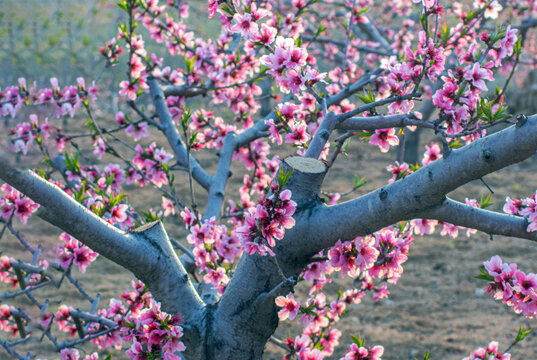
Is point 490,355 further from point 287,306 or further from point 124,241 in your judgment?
point 124,241

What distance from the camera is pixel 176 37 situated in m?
4.12

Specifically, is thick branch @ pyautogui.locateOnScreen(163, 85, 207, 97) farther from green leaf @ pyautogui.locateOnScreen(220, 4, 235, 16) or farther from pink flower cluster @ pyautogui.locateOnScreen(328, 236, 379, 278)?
pink flower cluster @ pyautogui.locateOnScreen(328, 236, 379, 278)

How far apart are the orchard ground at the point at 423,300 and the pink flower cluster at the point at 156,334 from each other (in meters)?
1.99

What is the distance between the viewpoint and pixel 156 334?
190 cm

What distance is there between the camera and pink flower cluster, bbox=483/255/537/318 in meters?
2.05

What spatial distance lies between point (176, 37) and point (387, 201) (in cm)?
282

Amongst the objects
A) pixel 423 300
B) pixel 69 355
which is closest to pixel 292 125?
pixel 69 355

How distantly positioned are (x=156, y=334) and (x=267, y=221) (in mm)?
632

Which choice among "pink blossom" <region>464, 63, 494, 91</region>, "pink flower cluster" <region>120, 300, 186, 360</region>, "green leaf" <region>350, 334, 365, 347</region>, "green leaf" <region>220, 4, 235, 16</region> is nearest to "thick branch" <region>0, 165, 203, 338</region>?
"pink flower cluster" <region>120, 300, 186, 360</region>

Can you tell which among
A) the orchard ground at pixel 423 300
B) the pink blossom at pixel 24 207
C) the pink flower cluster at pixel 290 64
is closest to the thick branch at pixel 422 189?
the pink flower cluster at pixel 290 64

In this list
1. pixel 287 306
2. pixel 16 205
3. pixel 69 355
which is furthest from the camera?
pixel 69 355

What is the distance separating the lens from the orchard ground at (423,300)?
14.2 ft

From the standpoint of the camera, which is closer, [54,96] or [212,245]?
[212,245]

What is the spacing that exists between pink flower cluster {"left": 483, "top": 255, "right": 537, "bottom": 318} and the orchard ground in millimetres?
1632
